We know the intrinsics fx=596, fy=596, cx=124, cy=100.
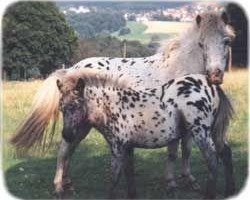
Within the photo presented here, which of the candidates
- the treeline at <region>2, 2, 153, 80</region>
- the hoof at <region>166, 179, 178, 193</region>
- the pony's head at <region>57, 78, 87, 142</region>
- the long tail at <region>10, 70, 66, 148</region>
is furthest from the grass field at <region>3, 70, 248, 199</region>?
the treeline at <region>2, 2, 153, 80</region>

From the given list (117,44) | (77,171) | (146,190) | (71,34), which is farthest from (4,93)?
(146,190)

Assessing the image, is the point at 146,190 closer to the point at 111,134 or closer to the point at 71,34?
the point at 111,134

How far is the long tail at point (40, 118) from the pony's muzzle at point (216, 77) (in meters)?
2.37

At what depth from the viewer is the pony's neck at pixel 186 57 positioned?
26.9ft

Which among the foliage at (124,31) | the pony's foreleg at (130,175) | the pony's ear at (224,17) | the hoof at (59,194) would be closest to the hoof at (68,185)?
the hoof at (59,194)

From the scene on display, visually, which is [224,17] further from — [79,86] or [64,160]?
[64,160]

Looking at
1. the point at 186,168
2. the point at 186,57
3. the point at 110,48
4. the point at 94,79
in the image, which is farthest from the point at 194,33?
the point at 110,48

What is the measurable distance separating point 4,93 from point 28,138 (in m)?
8.58

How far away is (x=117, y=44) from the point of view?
1487cm

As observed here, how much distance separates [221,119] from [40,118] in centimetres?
270

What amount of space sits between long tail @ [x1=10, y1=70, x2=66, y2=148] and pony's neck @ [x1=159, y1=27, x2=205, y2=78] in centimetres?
170

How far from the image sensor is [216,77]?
773 centimetres

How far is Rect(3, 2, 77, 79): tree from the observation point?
822 inches

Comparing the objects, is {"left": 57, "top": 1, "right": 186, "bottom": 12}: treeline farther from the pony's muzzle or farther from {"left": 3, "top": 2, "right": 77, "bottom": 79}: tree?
{"left": 3, "top": 2, "right": 77, "bottom": 79}: tree
